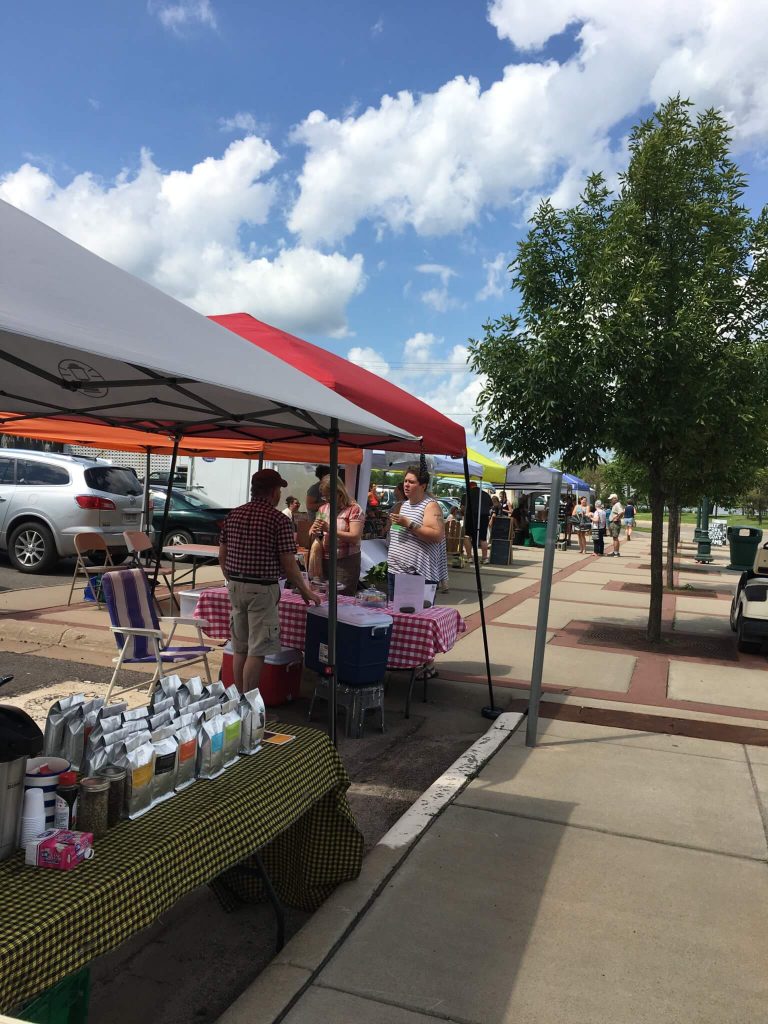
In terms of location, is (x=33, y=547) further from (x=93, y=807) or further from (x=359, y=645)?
(x=93, y=807)

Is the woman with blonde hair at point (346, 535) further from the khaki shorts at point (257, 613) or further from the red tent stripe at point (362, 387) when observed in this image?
the khaki shorts at point (257, 613)

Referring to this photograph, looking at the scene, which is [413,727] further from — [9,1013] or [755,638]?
[755,638]

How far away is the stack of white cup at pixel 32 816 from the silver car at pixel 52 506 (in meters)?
10.9

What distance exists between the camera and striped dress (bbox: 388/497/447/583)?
7.11 meters

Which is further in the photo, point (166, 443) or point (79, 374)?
point (166, 443)

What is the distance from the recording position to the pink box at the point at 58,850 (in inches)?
A: 86.9

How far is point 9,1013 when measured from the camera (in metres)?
1.86

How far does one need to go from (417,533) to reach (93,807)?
484 centimetres

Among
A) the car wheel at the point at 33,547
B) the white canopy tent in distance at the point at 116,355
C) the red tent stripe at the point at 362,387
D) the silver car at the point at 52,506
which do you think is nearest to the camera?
the white canopy tent in distance at the point at 116,355

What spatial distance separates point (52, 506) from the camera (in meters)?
12.9

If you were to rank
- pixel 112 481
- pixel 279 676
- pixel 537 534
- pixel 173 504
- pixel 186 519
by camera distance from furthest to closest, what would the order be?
pixel 537 534
pixel 173 504
pixel 186 519
pixel 112 481
pixel 279 676

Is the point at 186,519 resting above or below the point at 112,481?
below

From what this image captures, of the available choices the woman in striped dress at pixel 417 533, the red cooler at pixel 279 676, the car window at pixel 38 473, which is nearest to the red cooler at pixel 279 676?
the red cooler at pixel 279 676

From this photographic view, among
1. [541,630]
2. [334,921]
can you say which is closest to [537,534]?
[541,630]
